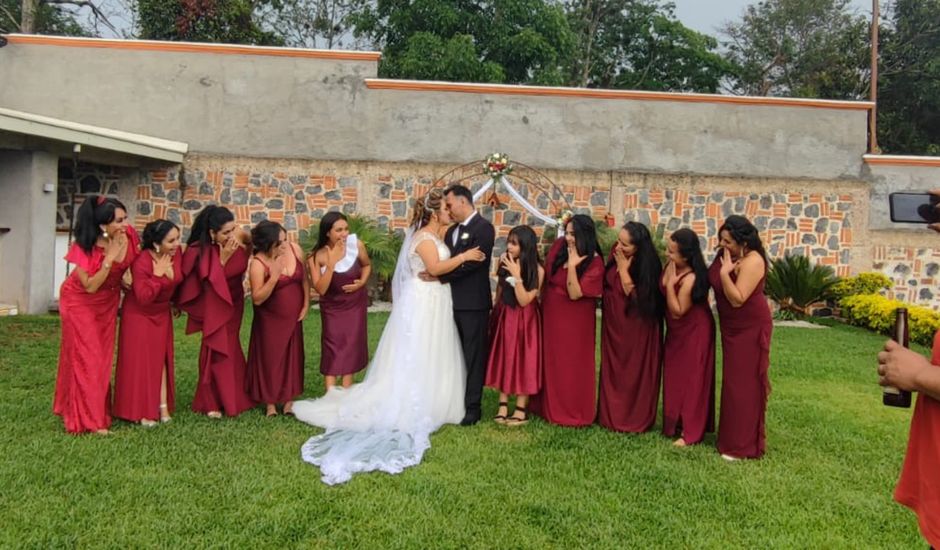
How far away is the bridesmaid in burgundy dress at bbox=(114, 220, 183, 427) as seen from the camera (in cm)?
532

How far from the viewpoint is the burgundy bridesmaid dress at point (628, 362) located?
18.1 ft

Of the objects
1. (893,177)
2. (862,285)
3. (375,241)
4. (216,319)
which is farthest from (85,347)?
(893,177)

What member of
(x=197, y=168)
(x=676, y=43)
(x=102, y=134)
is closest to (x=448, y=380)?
(x=102, y=134)

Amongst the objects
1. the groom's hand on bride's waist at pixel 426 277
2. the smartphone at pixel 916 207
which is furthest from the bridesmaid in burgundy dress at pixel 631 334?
the smartphone at pixel 916 207

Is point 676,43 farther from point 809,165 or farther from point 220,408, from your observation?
point 220,408

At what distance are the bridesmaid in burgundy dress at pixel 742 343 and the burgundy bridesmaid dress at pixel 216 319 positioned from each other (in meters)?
3.63

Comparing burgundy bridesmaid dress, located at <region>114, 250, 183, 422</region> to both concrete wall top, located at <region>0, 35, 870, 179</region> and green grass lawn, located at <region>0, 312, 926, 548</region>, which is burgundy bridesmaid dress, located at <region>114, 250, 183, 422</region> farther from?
concrete wall top, located at <region>0, 35, 870, 179</region>

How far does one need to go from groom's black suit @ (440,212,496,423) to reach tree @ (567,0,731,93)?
24.1m

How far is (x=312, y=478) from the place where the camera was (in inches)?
172

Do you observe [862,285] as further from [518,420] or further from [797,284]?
[518,420]

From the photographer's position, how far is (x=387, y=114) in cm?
1292

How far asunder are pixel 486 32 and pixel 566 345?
708 inches

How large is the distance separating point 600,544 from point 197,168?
11.1m

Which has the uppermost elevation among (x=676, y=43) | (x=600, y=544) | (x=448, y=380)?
(x=676, y=43)
